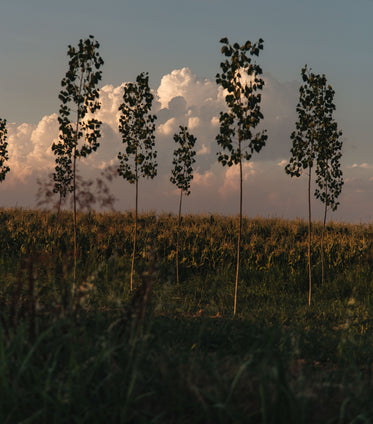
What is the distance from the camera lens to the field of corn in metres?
3.23

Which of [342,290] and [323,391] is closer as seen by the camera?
[323,391]

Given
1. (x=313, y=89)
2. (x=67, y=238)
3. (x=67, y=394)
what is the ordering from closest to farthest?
(x=67, y=394), (x=313, y=89), (x=67, y=238)

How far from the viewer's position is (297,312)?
10164mm

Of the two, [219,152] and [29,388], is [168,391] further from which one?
[219,152]

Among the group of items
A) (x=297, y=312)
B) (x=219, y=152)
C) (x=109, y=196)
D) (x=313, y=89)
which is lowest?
(x=297, y=312)

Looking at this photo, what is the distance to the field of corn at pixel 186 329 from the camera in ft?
10.6

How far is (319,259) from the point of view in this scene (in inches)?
624

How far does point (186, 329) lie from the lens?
704 cm

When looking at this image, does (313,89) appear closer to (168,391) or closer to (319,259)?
(319,259)

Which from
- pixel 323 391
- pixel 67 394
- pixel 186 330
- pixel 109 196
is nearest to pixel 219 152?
pixel 109 196

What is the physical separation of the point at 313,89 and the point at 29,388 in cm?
1078

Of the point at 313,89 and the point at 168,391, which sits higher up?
the point at 313,89

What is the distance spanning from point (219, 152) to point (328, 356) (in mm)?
4823

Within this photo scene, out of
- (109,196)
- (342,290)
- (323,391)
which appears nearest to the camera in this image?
(323,391)
